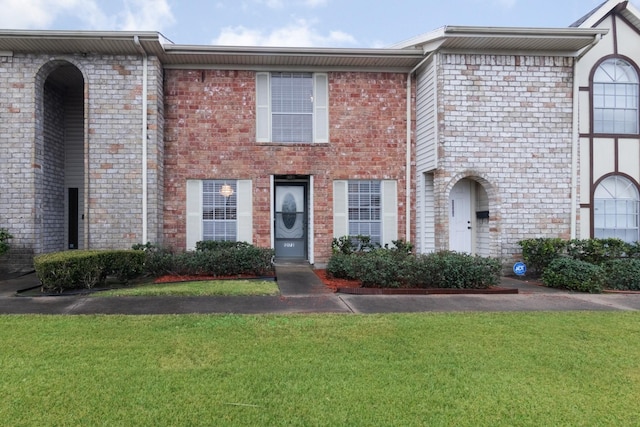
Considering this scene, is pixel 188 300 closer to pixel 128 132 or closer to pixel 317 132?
pixel 128 132

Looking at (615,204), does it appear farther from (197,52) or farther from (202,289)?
(197,52)

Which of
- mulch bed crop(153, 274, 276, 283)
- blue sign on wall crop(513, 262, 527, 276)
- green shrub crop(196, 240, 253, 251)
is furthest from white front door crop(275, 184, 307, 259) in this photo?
blue sign on wall crop(513, 262, 527, 276)

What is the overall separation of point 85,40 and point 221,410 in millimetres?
9190

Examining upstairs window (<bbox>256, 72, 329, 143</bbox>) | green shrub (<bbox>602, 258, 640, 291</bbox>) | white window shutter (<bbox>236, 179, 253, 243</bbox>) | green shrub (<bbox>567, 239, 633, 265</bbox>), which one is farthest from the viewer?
upstairs window (<bbox>256, 72, 329, 143</bbox>)

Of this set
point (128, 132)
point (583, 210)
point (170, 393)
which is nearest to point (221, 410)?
point (170, 393)

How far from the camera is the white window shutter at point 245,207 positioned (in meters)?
10.3

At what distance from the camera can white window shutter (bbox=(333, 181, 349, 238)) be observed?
10531mm

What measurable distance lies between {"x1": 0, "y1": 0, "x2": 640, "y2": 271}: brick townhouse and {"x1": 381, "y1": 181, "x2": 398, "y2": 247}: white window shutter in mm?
39

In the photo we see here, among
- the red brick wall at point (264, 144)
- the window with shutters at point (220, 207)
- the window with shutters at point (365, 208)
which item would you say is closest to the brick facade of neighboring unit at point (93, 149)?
the red brick wall at point (264, 144)

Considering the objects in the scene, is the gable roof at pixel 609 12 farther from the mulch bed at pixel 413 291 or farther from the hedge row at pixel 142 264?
the hedge row at pixel 142 264

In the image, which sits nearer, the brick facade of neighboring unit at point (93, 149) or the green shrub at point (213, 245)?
the brick facade of neighboring unit at point (93, 149)

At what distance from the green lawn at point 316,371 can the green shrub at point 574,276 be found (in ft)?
8.90

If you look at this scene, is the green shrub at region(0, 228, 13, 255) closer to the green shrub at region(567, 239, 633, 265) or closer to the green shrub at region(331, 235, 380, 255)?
the green shrub at region(331, 235, 380, 255)

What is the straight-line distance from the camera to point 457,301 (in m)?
6.46
